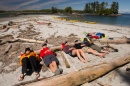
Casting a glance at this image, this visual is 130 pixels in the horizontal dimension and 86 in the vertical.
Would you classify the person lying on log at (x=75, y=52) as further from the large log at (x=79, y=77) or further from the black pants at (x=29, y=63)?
the black pants at (x=29, y=63)

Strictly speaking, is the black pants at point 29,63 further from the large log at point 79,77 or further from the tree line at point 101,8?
the tree line at point 101,8

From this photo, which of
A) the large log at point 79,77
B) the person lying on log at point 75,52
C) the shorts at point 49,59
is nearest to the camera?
the large log at point 79,77

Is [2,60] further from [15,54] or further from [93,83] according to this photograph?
[93,83]

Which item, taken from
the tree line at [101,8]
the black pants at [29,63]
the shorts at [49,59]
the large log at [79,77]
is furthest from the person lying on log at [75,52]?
the tree line at [101,8]

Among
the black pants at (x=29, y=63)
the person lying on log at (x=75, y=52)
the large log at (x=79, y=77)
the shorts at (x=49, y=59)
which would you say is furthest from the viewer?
the person lying on log at (x=75, y=52)

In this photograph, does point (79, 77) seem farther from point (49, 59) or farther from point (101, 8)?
point (101, 8)

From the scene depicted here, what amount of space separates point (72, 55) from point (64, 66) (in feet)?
3.54

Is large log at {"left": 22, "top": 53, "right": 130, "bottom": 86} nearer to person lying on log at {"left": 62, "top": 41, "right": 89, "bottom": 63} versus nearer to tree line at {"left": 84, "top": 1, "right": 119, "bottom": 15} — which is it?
person lying on log at {"left": 62, "top": 41, "right": 89, "bottom": 63}

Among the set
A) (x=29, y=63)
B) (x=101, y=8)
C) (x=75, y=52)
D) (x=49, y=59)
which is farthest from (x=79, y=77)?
(x=101, y=8)

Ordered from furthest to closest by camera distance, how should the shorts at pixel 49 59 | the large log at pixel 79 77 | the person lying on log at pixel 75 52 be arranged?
the person lying on log at pixel 75 52, the shorts at pixel 49 59, the large log at pixel 79 77

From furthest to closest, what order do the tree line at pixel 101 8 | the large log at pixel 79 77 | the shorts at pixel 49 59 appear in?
the tree line at pixel 101 8 < the shorts at pixel 49 59 < the large log at pixel 79 77

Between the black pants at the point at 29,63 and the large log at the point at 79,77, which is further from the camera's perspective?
the black pants at the point at 29,63

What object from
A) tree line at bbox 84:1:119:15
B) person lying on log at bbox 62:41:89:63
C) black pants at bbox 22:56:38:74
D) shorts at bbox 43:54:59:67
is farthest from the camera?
tree line at bbox 84:1:119:15

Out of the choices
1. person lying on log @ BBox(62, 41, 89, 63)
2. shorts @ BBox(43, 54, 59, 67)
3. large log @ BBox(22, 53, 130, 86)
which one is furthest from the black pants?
person lying on log @ BBox(62, 41, 89, 63)
